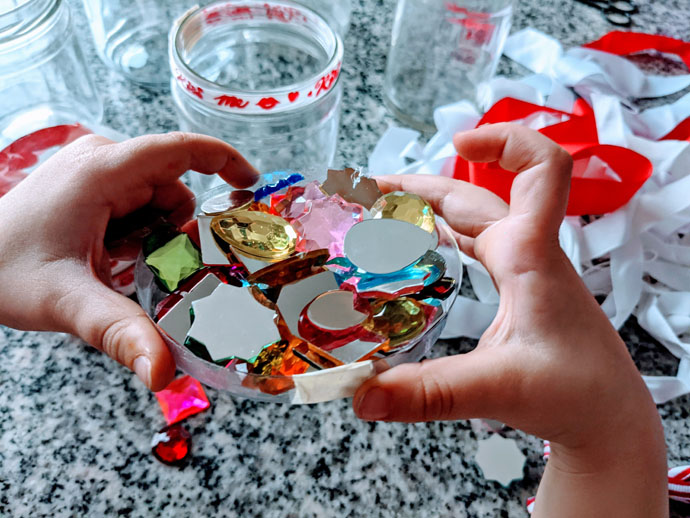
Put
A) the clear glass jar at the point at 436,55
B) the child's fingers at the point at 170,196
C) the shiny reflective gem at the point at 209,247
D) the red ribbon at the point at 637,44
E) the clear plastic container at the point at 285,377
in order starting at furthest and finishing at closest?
1. the red ribbon at the point at 637,44
2. the clear glass jar at the point at 436,55
3. the child's fingers at the point at 170,196
4. the shiny reflective gem at the point at 209,247
5. the clear plastic container at the point at 285,377

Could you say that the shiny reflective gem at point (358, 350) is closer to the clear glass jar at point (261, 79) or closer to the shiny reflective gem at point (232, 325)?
the shiny reflective gem at point (232, 325)

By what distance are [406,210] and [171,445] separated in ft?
1.00

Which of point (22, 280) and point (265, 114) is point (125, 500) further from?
point (265, 114)

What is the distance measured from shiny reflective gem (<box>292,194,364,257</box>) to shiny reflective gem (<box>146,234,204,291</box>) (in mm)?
95

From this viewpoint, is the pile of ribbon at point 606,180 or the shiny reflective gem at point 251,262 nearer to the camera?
the shiny reflective gem at point 251,262

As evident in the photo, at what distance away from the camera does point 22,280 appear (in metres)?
0.46

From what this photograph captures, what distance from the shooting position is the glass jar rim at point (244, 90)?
0.58 meters

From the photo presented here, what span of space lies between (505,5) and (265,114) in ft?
1.25

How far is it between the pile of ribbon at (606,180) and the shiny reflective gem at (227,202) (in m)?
0.26

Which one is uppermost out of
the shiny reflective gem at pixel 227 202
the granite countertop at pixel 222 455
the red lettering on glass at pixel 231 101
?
the red lettering on glass at pixel 231 101

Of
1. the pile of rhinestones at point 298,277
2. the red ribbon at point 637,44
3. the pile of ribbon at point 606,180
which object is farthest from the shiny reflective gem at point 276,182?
the red ribbon at point 637,44

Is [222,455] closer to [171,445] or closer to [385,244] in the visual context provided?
[171,445]

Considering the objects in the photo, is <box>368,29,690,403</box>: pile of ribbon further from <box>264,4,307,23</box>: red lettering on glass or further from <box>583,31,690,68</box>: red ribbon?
<box>264,4,307,23</box>: red lettering on glass

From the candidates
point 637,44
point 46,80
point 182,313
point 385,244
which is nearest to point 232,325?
point 182,313
